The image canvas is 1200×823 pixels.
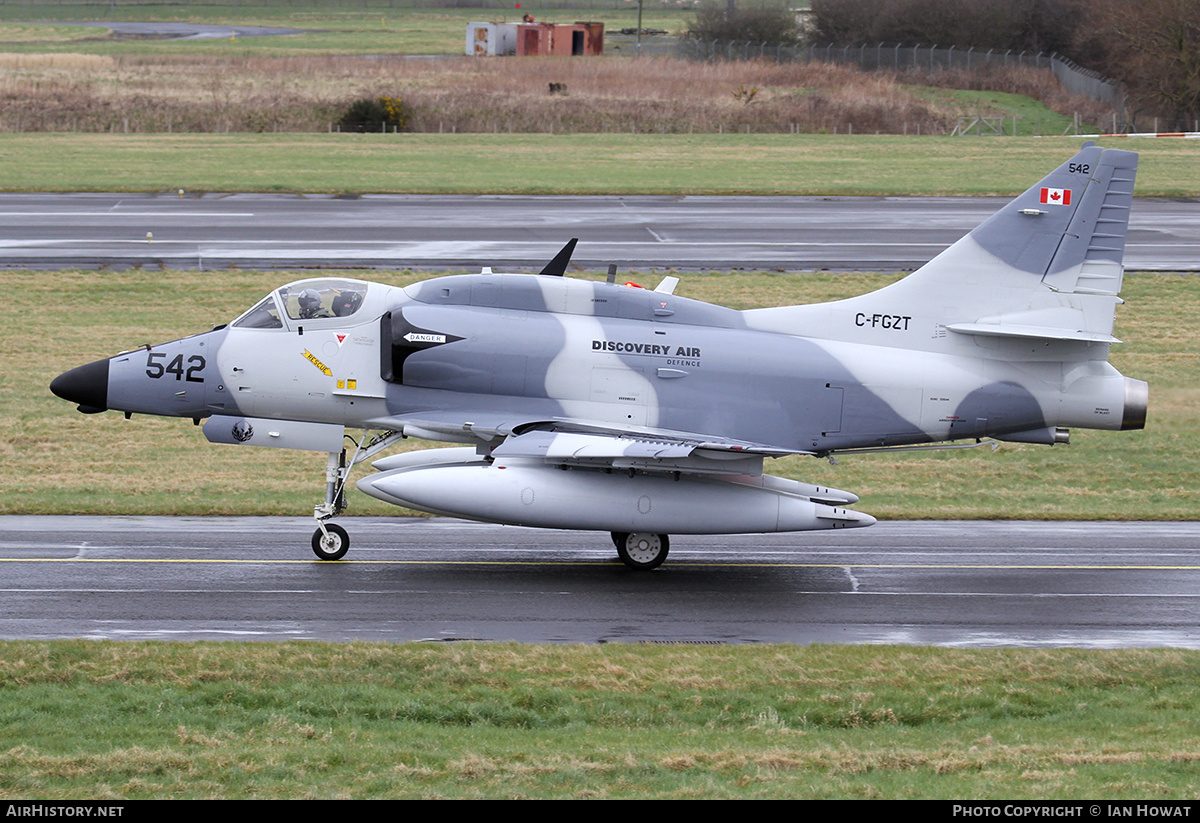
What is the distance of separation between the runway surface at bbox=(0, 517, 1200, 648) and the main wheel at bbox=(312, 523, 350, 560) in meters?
0.14

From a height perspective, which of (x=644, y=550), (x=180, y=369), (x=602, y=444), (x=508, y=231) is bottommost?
(x=644, y=550)

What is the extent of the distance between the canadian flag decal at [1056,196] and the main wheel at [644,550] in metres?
6.66

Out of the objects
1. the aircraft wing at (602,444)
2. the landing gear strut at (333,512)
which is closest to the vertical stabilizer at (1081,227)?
the aircraft wing at (602,444)

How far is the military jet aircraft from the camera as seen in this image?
55.4 ft

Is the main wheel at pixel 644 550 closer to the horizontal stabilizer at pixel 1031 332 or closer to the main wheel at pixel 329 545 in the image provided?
the main wheel at pixel 329 545

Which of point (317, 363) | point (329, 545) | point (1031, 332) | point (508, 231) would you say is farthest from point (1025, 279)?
point (508, 231)

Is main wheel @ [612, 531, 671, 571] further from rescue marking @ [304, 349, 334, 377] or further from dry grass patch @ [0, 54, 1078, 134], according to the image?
dry grass patch @ [0, 54, 1078, 134]

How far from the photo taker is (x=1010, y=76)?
92188 mm

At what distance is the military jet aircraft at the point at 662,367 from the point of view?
1689 cm

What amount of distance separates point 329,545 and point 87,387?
3.67 meters

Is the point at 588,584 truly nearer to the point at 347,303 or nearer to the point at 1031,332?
the point at 347,303

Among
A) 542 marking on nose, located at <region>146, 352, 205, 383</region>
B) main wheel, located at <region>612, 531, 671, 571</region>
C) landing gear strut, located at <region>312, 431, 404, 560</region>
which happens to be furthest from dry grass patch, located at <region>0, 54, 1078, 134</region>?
main wheel, located at <region>612, 531, 671, 571</region>

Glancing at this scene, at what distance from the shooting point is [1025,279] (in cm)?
1717
